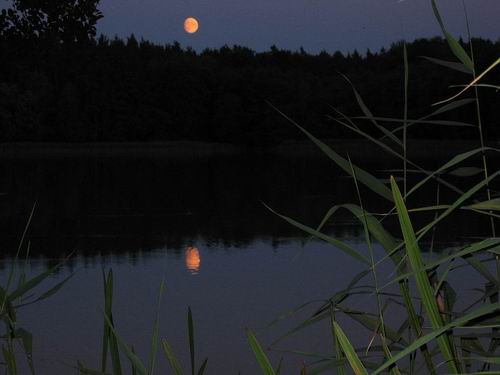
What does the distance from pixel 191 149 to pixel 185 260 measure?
72.9 metres

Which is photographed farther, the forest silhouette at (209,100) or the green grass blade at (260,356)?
the forest silhouette at (209,100)

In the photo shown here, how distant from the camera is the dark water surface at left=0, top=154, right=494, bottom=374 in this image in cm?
1062

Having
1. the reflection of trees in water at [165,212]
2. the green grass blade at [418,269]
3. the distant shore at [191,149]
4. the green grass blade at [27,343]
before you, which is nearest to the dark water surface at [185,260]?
the reflection of trees in water at [165,212]

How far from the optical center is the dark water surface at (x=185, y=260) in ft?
34.8

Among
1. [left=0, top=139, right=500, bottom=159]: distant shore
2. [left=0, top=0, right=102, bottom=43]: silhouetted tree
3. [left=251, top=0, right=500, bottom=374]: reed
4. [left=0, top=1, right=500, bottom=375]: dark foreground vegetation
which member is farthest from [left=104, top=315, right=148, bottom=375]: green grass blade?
[left=0, top=139, right=500, bottom=159]: distant shore

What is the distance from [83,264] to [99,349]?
5.98 m

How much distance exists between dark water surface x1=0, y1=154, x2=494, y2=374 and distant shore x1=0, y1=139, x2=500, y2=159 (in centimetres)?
4352

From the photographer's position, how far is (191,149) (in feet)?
293

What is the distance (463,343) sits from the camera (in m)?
2.15

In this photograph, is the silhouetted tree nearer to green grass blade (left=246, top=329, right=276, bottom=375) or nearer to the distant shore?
green grass blade (left=246, top=329, right=276, bottom=375)

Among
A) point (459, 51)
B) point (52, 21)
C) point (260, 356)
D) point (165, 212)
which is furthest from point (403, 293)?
point (165, 212)

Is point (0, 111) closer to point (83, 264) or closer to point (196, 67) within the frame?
point (83, 264)

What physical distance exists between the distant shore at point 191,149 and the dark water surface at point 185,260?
143 feet

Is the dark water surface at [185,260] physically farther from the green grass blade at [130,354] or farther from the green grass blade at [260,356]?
the green grass blade at [260,356]
